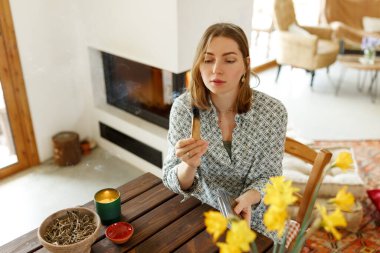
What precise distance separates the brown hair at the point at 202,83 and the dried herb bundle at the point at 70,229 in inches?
20.9

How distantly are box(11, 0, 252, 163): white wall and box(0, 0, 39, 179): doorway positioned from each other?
1.9 inches

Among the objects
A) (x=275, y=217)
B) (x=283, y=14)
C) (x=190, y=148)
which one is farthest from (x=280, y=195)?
(x=283, y=14)

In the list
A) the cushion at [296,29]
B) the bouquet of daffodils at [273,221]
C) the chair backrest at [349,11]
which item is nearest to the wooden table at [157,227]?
the bouquet of daffodils at [273,221]

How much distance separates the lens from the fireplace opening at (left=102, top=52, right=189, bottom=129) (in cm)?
255

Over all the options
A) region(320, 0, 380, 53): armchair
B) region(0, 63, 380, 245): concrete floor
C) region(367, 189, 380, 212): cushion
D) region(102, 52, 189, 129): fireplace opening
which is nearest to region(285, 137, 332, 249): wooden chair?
region(367, 189, 380, 212): cushion

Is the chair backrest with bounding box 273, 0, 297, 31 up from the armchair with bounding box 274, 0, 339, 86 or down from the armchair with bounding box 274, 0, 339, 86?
up

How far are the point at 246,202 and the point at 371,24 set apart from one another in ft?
13.9

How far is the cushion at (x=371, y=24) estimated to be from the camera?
181 inches

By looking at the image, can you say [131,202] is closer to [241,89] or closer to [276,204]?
[241,89]

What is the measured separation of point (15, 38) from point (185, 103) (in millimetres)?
1660

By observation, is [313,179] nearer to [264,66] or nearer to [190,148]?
[190,148]

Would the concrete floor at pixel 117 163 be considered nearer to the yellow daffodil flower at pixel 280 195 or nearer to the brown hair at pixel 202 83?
the brown hair at pixel 202 83

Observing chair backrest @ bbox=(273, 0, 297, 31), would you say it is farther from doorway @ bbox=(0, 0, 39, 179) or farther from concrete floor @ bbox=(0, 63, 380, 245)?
doorway @ bbox=(0, 0, 39, 179)

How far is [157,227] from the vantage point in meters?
1.17
